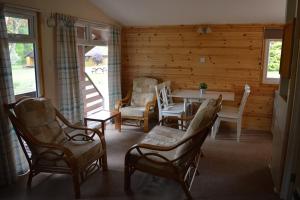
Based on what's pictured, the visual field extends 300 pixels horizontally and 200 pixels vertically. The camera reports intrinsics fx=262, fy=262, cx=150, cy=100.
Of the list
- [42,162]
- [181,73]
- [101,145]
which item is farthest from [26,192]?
[181,73]

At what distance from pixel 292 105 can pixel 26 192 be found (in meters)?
2.87

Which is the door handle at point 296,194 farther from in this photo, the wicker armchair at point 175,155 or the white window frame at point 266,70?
the white window frame at point 266,70

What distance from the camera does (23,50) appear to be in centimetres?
342

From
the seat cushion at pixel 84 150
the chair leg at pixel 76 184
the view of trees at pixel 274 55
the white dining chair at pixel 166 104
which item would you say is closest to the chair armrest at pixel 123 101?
the white dining chair at pixel 166 104

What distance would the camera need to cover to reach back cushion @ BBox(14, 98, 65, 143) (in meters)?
2.82

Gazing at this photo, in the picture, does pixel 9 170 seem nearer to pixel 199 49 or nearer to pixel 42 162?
pixel 42 162

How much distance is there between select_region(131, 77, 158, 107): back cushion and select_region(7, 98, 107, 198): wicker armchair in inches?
86.9

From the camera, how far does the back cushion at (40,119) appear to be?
2.82m

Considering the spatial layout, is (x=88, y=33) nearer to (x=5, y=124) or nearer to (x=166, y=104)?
(x=166, y=104)

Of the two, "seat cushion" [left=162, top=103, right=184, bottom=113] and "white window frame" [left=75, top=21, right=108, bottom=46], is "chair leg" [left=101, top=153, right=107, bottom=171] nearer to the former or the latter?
"seat cushion" [left=162, top=103, right=184, bottom=113]

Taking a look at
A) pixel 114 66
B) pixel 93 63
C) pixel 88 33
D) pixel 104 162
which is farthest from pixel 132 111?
pixel 104 162

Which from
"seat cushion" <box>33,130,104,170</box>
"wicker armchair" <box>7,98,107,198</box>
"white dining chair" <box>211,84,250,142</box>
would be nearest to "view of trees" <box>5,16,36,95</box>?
"wicker armchair" <box>7,98,107,198</box>

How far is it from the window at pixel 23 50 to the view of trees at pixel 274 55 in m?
3.98

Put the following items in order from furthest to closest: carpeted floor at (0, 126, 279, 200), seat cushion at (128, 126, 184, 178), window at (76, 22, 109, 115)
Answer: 1. window at (76, 22, 109, 115)
2. carpeted floor at (0, 126, 279, 200)
3. seat cushion at (128, 126, 184, 178)
